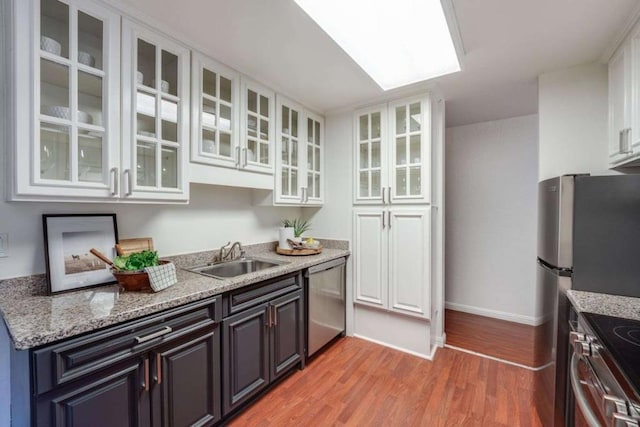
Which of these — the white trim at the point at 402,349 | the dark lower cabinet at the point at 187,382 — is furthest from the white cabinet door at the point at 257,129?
the white trim at the point at 402,349

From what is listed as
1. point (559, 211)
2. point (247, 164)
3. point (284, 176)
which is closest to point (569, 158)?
point (559, 211)

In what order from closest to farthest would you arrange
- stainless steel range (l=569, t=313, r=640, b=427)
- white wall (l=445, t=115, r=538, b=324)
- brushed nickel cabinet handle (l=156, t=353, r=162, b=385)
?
stainless steel range (l=569, t=313, r=640, b=427)
brushed nickel cabinet handle (l=156, t=353, r=162, b=385)
white wall (l=445, t=115, r=538, b=324)

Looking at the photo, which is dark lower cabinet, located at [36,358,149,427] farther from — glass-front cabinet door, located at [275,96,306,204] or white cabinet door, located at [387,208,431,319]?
white cabinet door, located at [387,208,431,319]

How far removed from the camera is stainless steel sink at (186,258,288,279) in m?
2.04

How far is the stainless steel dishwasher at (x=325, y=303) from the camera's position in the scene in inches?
88.4

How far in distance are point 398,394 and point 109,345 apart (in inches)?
71.0

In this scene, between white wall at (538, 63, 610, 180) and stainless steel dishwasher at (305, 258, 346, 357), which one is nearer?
white wall at (538, 63, 610, 180)

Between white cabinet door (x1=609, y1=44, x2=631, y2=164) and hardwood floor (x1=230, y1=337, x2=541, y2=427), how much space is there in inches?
68.2

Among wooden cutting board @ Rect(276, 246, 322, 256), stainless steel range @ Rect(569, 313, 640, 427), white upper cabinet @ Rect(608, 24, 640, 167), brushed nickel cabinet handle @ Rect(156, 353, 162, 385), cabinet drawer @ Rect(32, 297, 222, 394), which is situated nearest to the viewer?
stainless steel range @ Rect(569, 313, 640, 427)

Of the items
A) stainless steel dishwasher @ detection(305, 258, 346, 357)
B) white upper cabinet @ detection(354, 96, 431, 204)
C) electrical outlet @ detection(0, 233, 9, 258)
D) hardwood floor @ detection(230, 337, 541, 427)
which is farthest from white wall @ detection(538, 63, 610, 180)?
electrical outlet @ detection(0, 233, 9, 258)

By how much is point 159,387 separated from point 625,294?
236 cm

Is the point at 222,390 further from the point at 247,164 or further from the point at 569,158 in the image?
the point at 569,158

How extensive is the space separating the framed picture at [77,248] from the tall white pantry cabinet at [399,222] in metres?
2.00

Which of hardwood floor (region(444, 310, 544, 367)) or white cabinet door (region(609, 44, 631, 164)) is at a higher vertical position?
white cabinet door (region(609, 44, 631, 164))
